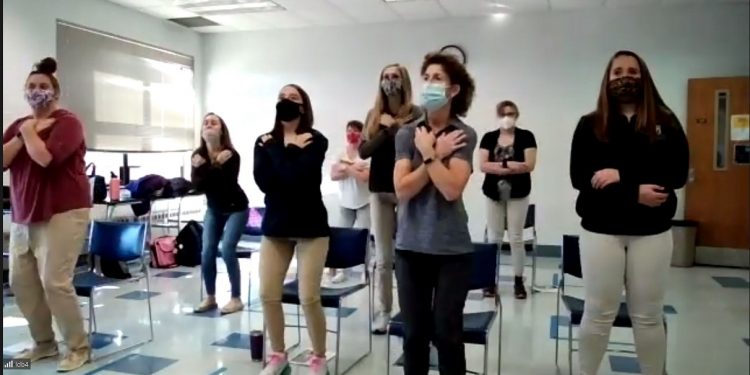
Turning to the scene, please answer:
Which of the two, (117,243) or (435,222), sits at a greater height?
(435,222)

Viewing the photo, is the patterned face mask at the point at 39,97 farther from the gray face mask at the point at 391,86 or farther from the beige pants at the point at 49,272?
the gray face mask at the point at 391,86

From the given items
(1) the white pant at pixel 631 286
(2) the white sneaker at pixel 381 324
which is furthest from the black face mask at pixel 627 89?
(2) the white sneaker at pixel 381 324

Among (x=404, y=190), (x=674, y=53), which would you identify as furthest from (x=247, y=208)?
(x=674, y=53)

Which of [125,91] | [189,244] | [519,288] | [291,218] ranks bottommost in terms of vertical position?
[519,288]

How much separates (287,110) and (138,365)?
60.6 inches

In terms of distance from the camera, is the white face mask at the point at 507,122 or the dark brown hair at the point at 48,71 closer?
the dark brown hair at the point at 48,71

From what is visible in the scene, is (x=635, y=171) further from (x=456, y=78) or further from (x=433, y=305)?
(x=433, y=305)

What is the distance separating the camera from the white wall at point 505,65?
6.36 metres

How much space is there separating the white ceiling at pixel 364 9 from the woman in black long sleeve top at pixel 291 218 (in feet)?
12.4

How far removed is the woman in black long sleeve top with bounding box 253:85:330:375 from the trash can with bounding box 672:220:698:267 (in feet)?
14.7

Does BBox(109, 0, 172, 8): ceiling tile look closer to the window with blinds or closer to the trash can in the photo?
the window with blinds

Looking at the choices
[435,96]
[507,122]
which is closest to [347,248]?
[435,96]

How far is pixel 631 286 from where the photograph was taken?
225 centimetres

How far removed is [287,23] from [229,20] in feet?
2.21
